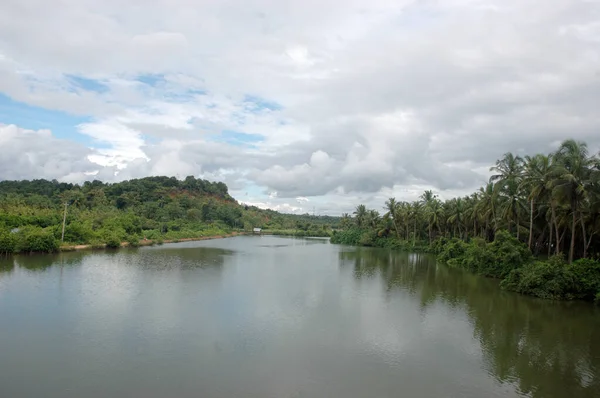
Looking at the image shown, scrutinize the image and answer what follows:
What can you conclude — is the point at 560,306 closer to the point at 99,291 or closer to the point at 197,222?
the point at 99,291

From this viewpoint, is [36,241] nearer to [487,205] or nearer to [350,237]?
[487,205]

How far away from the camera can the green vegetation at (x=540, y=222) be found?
2128cm

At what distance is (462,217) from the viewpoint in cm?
4441

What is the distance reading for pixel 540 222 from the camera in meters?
33.9

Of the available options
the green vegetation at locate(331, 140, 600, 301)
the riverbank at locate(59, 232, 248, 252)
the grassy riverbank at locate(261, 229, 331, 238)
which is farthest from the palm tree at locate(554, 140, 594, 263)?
the grassy riverbank at locate(261, 229, 331, 238)

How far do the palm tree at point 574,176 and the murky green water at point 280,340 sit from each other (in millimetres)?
5702

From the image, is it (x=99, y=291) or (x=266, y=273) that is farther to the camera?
(x=266, y=273)

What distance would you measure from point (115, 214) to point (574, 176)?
173 ft

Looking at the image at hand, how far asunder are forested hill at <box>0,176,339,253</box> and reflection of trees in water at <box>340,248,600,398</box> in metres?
30.1

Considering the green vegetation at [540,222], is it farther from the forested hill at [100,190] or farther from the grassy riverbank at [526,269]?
the forested hill at [100,190]

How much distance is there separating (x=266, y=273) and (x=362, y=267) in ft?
32.0

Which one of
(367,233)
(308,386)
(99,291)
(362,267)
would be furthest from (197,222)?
(308,386)

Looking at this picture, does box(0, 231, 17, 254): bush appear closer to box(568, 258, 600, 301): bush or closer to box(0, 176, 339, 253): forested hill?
box(0, 176, 339, 253): forested hill

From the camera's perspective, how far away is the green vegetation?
838 inches
